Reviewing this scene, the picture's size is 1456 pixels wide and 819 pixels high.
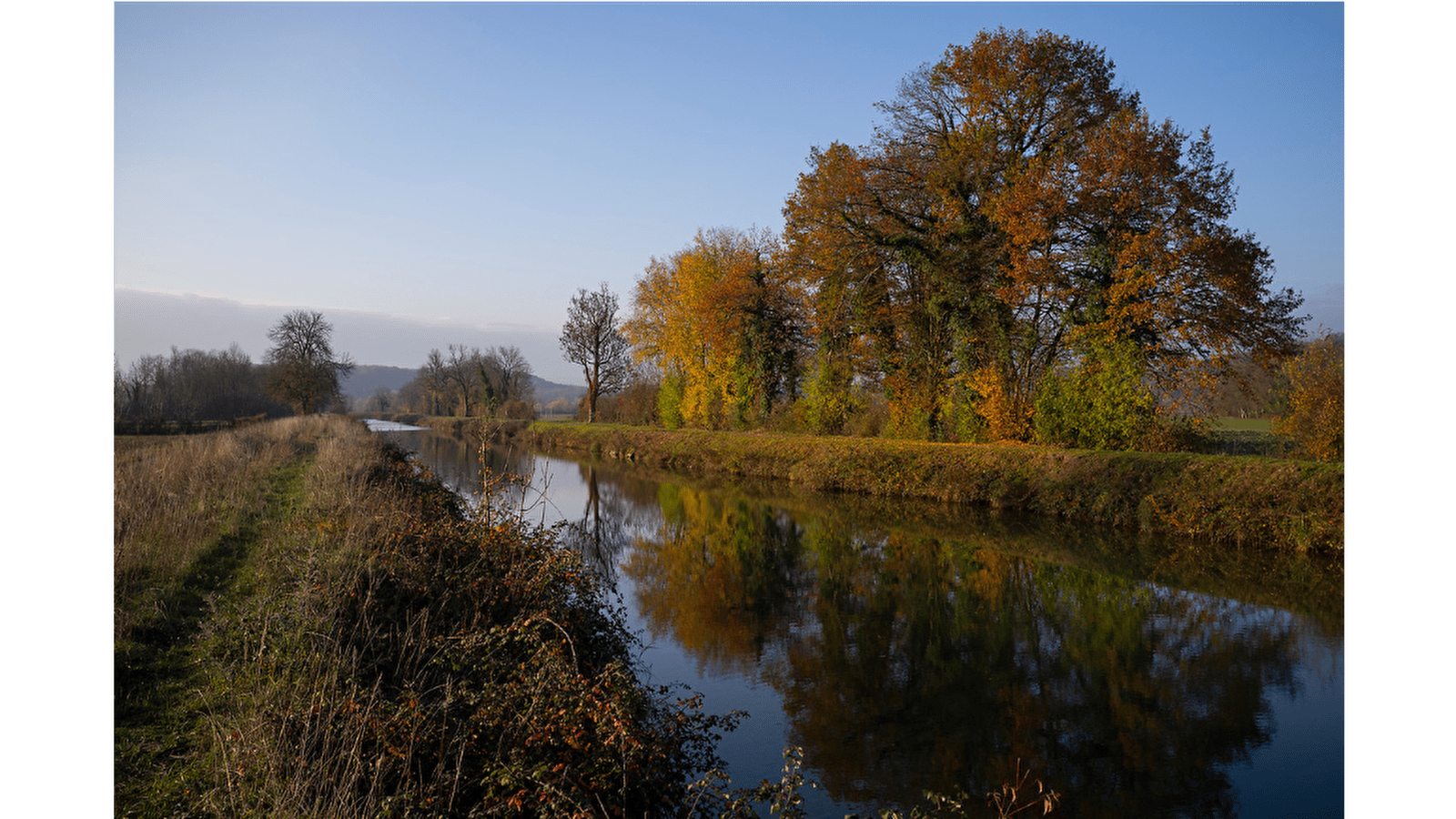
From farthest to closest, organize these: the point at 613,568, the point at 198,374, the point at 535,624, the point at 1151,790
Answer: the point at 613,568
the point at 198,374
the point at 535,624
the point at 1151,790

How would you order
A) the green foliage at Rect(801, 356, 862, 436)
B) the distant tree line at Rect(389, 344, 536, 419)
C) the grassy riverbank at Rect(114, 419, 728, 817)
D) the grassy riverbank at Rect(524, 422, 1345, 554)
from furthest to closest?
the distant tree line at Rect(389, 344, 536, 419)
the green foliage at Rect(801, 356, 862, 436)
the grassy riverbank at Rect(524, 422, 1345, 554)
the grassy riverbank at Rect(114, 419, 728, 817)

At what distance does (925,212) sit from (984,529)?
9.40m

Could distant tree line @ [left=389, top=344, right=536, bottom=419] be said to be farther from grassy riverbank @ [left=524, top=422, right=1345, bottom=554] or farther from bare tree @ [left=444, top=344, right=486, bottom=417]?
grassy riverbank @ [left=524, top=422, right=1345, bottom=554]

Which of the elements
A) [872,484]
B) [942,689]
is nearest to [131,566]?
[942,689]

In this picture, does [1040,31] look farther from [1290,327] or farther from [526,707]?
[526,707]

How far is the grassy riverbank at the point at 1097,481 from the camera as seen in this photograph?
11.0 m

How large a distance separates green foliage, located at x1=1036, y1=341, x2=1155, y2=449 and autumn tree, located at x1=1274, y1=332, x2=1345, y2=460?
3.06m

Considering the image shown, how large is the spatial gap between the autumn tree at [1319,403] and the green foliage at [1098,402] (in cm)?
306

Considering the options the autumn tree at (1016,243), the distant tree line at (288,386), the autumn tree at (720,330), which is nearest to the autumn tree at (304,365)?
the distant tree line at (288,386)

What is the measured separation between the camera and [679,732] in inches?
194

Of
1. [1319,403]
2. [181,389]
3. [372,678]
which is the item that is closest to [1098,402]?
[1319,403]

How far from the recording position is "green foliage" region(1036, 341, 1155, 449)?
1550cm

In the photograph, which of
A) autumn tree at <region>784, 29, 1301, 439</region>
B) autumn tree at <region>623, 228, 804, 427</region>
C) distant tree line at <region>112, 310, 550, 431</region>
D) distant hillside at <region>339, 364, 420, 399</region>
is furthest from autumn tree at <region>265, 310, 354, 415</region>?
distant hillside at <region>339, 364, 420, 399</region>

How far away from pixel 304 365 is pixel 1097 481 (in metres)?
42.9
